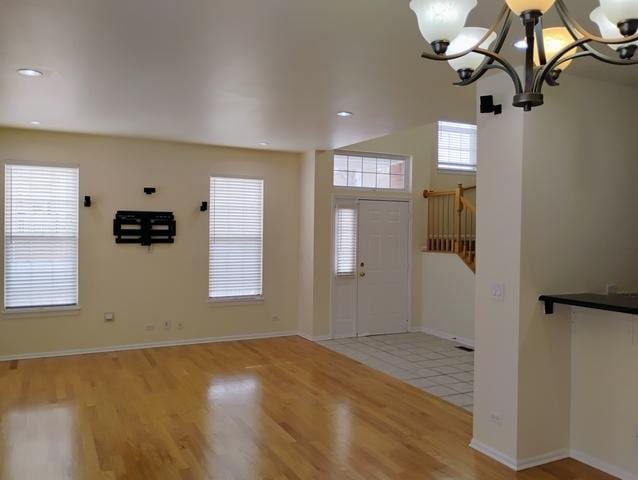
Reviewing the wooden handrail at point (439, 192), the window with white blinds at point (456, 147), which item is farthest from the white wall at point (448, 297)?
the window with white blinds at point (456, 147)

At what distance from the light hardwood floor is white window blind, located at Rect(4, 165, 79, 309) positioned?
0.81m

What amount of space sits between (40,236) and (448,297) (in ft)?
17.7

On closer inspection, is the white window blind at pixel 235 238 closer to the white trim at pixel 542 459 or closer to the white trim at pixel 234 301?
the white trim at pixel 234 301

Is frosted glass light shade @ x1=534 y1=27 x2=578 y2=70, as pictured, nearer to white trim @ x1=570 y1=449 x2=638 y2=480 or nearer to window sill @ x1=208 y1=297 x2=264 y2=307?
white trim @ x1=570 y1=449 x2=638 y2=480

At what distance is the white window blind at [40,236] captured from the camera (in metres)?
5.89

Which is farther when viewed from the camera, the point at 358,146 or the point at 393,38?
the point at 358,146

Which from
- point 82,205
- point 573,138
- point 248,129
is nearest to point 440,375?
point 573,138

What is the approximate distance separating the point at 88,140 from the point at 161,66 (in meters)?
3.19

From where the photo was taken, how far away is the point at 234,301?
23.1 feet

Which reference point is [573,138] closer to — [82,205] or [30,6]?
[30,6]

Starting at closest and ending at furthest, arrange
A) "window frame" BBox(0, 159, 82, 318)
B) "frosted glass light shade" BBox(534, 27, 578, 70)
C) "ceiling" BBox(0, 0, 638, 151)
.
Result: "frosted glass light shade" BBox(534, 27, 578, 70), "ceiling" BBox(0, 0, 638, 151), "window frame" BBox(0, 159, 82, 318)

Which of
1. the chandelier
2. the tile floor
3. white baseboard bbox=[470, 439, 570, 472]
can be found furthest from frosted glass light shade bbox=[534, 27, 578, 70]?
the tile floor

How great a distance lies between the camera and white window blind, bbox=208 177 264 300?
692 centimetres

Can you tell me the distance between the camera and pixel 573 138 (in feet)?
11.5
